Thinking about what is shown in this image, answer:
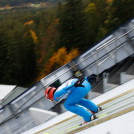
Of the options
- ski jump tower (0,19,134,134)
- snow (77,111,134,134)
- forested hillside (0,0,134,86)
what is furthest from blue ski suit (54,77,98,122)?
forested hillside (0,0,134,86)

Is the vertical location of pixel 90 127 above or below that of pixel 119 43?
below

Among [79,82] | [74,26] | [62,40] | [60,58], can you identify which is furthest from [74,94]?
[62,40]

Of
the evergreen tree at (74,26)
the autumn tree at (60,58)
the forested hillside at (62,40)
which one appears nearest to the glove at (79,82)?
the forested hillside at (62,40)

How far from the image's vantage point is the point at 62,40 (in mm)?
37062

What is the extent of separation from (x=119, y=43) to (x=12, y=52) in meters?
36.5

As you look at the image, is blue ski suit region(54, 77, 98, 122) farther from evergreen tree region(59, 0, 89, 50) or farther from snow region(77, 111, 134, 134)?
evergreen tree region(59, 0, 89, 50)

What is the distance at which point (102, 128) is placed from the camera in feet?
14.5

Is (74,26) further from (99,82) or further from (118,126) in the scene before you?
(118,126)

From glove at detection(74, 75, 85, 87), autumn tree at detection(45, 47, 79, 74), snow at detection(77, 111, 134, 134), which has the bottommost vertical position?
snow at detection(77, 111, 134, 134)

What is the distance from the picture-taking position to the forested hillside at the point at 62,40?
33.5m

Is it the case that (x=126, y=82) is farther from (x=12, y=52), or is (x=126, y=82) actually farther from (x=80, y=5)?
(x=12, y=52)

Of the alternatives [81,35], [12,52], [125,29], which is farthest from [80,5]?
[125,29]

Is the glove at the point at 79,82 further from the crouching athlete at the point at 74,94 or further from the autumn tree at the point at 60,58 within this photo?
the autumn tree at the point at 60,58

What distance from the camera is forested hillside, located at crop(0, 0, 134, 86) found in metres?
33.5
